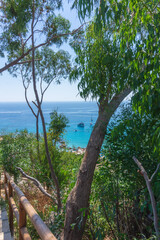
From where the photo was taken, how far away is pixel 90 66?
124 inches

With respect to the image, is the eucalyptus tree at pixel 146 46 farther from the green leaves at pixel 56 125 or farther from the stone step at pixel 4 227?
the green leaves at pixel 56 125

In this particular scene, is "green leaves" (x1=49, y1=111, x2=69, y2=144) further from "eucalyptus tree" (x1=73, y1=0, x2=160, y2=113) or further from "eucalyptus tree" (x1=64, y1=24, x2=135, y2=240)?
"eucalyptus tree" (x1=73, y1=0, x2=160, y2=113)

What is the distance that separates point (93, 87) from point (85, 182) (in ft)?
5.14

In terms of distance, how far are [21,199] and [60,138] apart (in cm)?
655

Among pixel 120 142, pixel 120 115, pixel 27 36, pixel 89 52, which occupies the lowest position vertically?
pixel 120 142

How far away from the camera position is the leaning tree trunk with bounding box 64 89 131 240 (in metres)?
3.16

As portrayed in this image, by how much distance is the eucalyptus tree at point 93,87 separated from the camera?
3070 millimetres

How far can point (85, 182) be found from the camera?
11.0 feet

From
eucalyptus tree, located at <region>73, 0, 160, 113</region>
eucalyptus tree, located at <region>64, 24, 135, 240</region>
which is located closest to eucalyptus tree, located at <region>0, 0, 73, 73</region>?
eucalyptus tree, located at <region>64, 24, 135, 240</region>

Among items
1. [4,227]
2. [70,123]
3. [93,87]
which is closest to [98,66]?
[93,87]

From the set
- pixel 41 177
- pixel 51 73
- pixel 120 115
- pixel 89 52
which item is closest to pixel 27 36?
pixel 51 73

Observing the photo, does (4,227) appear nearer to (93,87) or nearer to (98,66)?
(93,87)

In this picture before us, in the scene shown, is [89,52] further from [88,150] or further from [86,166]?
[86,166]

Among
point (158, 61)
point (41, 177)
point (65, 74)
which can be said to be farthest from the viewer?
point (65, 74)
